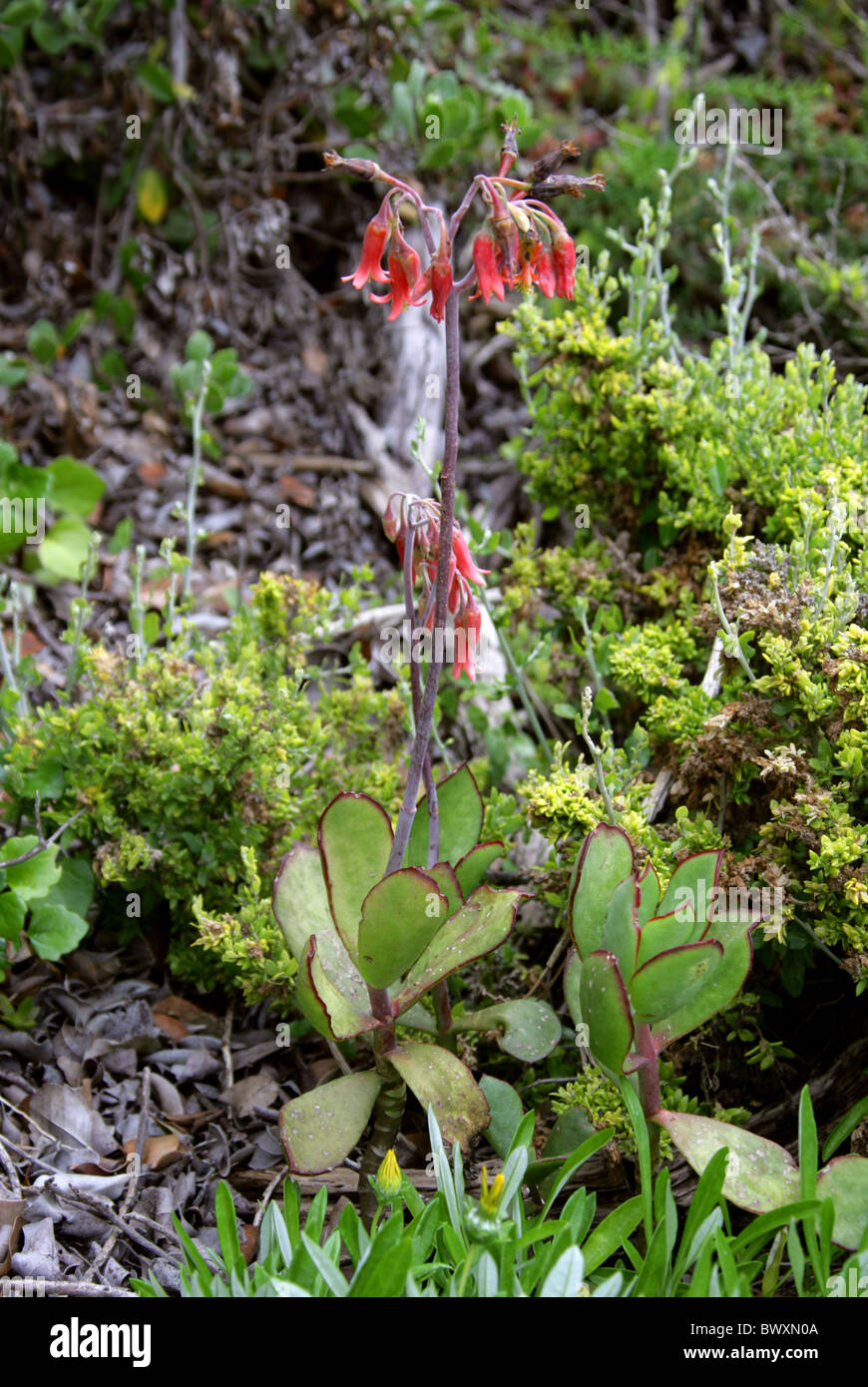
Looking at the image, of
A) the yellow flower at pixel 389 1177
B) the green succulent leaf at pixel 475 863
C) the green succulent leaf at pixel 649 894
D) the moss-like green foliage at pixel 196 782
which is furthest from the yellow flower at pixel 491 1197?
the moss-like green foliage at pixel 196 782

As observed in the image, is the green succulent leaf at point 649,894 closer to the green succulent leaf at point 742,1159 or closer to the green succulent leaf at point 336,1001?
the green succulent leaf at point 742,1159

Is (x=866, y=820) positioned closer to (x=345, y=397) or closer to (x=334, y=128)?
(x=345, y=397)

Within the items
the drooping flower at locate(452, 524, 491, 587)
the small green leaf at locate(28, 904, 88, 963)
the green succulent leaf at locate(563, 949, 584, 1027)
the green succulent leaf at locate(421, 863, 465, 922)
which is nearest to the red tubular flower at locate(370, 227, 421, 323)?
the drooping flower at locate(452, 524, 491, 587)

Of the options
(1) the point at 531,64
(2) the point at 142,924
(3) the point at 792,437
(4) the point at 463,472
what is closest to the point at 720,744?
(3) the point at 792,437

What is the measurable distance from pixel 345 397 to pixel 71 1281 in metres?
3.25

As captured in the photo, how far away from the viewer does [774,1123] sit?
87.0 inches

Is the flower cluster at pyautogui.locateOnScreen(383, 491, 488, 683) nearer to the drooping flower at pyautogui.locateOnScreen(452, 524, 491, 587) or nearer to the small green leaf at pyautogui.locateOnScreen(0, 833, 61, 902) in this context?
the drooping flower at pyautogui.locateOnScreen(452, 524, 491, 587)

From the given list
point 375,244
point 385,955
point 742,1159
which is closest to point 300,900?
point 385,955

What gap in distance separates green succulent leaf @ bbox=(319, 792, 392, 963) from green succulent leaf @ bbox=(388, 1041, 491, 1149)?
21 centimetres

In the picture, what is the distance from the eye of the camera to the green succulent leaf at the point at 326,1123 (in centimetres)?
187

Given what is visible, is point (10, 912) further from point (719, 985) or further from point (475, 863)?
point (719, 985)

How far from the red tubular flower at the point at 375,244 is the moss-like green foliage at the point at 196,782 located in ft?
3.17

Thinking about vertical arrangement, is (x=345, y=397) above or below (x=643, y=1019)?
above

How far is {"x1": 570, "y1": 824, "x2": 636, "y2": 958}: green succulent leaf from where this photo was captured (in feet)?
6.46
